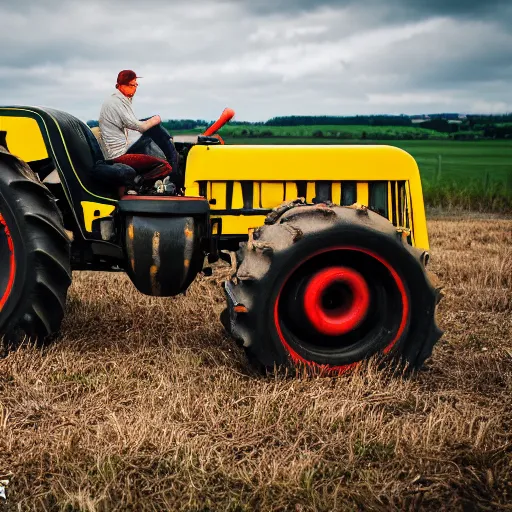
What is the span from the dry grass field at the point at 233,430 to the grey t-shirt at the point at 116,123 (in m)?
1.47

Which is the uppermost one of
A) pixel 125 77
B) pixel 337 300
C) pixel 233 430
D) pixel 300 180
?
pixel 125 77

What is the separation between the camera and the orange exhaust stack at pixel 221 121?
5.59m

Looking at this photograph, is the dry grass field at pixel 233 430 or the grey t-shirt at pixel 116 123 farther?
the grey t-shirt at pixel 116 123

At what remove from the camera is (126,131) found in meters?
5.40

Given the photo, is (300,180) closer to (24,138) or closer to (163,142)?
(163,142)

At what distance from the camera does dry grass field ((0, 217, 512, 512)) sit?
10.3 feet

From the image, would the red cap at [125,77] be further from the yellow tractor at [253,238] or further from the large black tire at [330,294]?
the large black tire at [330,294]

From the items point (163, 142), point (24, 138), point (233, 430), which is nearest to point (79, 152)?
point (24, 138)

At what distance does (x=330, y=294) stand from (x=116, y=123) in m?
2.09

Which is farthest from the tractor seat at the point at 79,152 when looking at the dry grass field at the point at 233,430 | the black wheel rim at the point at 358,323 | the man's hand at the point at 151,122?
the black wheel rim at the point at 358,323

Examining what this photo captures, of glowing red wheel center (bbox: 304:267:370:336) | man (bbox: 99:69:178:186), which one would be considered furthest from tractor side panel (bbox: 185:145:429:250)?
glowing red wheel center (bbox: 304:267:370:336)

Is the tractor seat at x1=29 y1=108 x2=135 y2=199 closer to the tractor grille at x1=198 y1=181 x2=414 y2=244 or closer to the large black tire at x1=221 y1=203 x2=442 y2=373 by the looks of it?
the tractor grille at x1=198 y1=181 x2=414 y2=244

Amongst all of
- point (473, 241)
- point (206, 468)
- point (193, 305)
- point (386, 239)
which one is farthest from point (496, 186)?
point (206, 468)

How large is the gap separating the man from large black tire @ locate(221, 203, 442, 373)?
116cm
